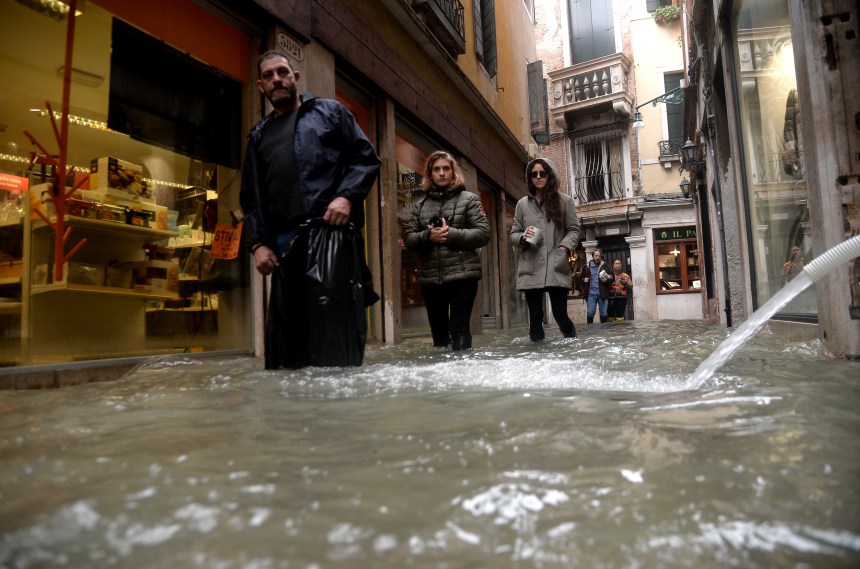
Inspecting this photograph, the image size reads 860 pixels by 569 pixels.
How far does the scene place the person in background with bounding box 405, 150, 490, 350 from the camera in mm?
4617

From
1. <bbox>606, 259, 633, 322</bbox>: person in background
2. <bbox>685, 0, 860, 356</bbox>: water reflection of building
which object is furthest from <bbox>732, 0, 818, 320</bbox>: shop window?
<bbox>606, 259, 633, 322</bbox>: person in background

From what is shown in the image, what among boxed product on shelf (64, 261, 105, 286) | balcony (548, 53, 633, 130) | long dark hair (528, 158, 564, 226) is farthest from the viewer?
balcony (548, 53, 633, 130)

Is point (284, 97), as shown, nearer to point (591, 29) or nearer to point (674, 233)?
point (674, 233)

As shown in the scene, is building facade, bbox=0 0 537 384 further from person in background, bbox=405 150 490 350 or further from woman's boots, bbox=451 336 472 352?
woman's boots, bbox=451 336 472 352

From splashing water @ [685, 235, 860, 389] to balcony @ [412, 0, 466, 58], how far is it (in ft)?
20.5

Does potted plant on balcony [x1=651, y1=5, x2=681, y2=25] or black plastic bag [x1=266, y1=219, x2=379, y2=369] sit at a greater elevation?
potted plant on balcony [x1=651, y1=5, x2=681, y2=25]

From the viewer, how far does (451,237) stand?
15.1 feet

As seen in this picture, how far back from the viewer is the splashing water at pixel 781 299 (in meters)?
2.09

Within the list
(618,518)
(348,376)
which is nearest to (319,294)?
(348,376)

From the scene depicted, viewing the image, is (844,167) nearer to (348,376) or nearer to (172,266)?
(348,376)

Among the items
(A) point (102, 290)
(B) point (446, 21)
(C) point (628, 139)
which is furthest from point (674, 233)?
(A) point (102, 290)

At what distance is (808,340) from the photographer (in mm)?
3836

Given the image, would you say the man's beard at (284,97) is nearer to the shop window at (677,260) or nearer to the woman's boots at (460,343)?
the woman's boots at (460,343)

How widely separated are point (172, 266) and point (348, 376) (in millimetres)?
2575
